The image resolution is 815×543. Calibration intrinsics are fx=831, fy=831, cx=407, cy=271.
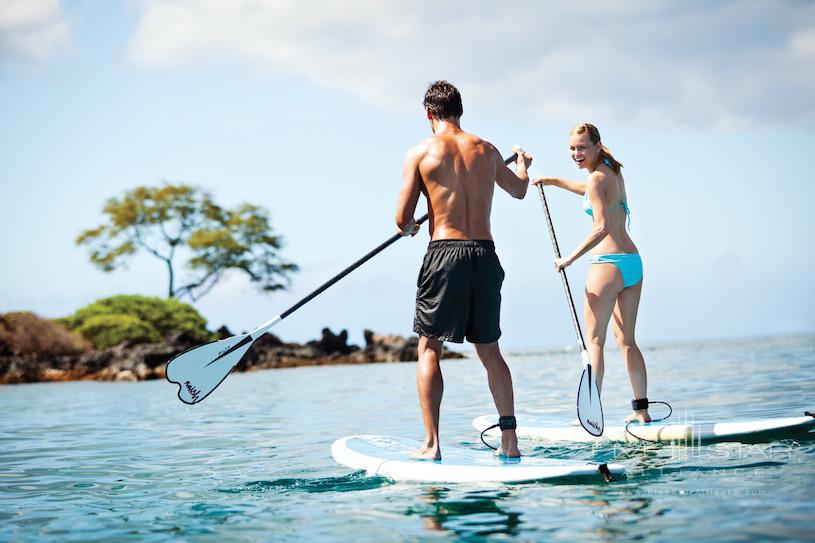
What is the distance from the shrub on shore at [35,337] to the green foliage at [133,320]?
0.80 metres

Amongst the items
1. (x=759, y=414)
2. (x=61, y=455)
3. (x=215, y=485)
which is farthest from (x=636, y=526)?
(x=61, y=455)

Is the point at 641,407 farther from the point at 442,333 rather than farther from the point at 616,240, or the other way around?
the point at 442,333

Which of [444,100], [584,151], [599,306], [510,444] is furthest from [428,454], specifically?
[584,151]

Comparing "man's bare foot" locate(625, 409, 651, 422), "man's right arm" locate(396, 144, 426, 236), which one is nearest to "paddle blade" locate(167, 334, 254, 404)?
"man's right arm" locate(396, 144, 426, 236)

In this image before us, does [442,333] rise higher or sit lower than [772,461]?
higher

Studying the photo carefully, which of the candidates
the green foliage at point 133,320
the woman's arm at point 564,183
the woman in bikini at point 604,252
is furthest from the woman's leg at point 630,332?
the green foliage at point 133,320

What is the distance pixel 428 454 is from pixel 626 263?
2.12 m

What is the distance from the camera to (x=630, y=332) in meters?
6.25

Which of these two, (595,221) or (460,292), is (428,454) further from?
(595,221)

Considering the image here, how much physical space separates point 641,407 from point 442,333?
2240 millimetres

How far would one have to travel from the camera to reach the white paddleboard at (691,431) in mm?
5793

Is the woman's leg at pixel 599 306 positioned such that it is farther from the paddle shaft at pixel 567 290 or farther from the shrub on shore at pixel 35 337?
the shrub on shore at pixel 35 337

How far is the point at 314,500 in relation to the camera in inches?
178

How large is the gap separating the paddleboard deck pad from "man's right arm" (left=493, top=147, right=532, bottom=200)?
202 cm
